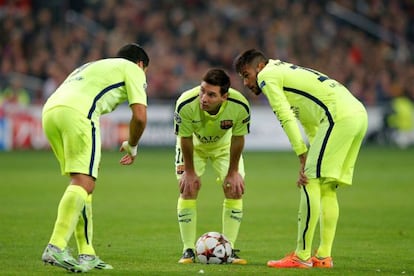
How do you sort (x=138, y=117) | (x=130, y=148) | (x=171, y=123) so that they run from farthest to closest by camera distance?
(x=171, y=123), (x=130, y=148), (x=138, y=117)

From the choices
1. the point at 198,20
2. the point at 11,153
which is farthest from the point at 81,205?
the point at 198,20

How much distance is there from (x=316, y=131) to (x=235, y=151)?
929 mm

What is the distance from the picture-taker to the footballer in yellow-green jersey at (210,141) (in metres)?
10.2

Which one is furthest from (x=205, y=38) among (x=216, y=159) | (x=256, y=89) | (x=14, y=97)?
(x=256, y=89)

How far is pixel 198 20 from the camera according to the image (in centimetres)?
3412

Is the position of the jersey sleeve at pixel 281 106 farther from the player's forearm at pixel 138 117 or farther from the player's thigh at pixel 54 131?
the player's thigh at pixel 54 131

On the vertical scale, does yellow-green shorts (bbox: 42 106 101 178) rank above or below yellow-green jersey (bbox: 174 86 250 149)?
below

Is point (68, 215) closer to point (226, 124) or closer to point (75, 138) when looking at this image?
→ point (75, 138)

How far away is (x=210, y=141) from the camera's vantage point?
11.0m

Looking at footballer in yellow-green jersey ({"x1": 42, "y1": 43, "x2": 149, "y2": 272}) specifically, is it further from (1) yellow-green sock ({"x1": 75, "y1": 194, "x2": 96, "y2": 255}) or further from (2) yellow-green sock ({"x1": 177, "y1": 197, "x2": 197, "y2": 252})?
(2) yellow-green sock ({"x1": 177, "y1": 197, "x2": 197, "y2": 252})

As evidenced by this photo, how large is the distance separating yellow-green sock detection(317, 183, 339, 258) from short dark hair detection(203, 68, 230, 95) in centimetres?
141

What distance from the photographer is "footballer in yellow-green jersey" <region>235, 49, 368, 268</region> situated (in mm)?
9828

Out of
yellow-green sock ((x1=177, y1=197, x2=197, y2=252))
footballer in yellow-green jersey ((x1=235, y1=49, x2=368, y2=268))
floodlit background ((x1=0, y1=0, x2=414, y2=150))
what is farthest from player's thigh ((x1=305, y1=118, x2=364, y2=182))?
floodlit background ((x1=0, y1=0, x2=414, y2=150))

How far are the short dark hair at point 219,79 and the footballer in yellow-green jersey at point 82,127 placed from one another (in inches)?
35.2
